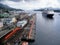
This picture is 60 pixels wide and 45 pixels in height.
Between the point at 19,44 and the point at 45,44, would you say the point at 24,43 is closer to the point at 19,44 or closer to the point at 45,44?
the point at 19,44

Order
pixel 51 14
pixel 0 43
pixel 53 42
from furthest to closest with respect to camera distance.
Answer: pixel 51 14
pixel 53 42
pixel 0 43

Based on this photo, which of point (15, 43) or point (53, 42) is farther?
point (53, 42)

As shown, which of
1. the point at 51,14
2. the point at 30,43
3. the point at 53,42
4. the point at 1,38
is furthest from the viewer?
the point at 51,14

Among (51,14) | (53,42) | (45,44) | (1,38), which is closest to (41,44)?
(45,44)

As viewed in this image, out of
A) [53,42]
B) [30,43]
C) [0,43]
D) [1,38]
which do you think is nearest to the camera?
[0,43]

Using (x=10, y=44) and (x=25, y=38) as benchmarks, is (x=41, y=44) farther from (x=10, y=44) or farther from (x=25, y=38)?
(x=10, y=44)

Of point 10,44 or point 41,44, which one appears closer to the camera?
point 10,44

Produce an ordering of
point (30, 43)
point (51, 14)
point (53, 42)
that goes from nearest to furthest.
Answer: point (30, 43), point (53, 42), point (51, 14)

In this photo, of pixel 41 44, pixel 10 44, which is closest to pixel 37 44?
pixel 41 44
